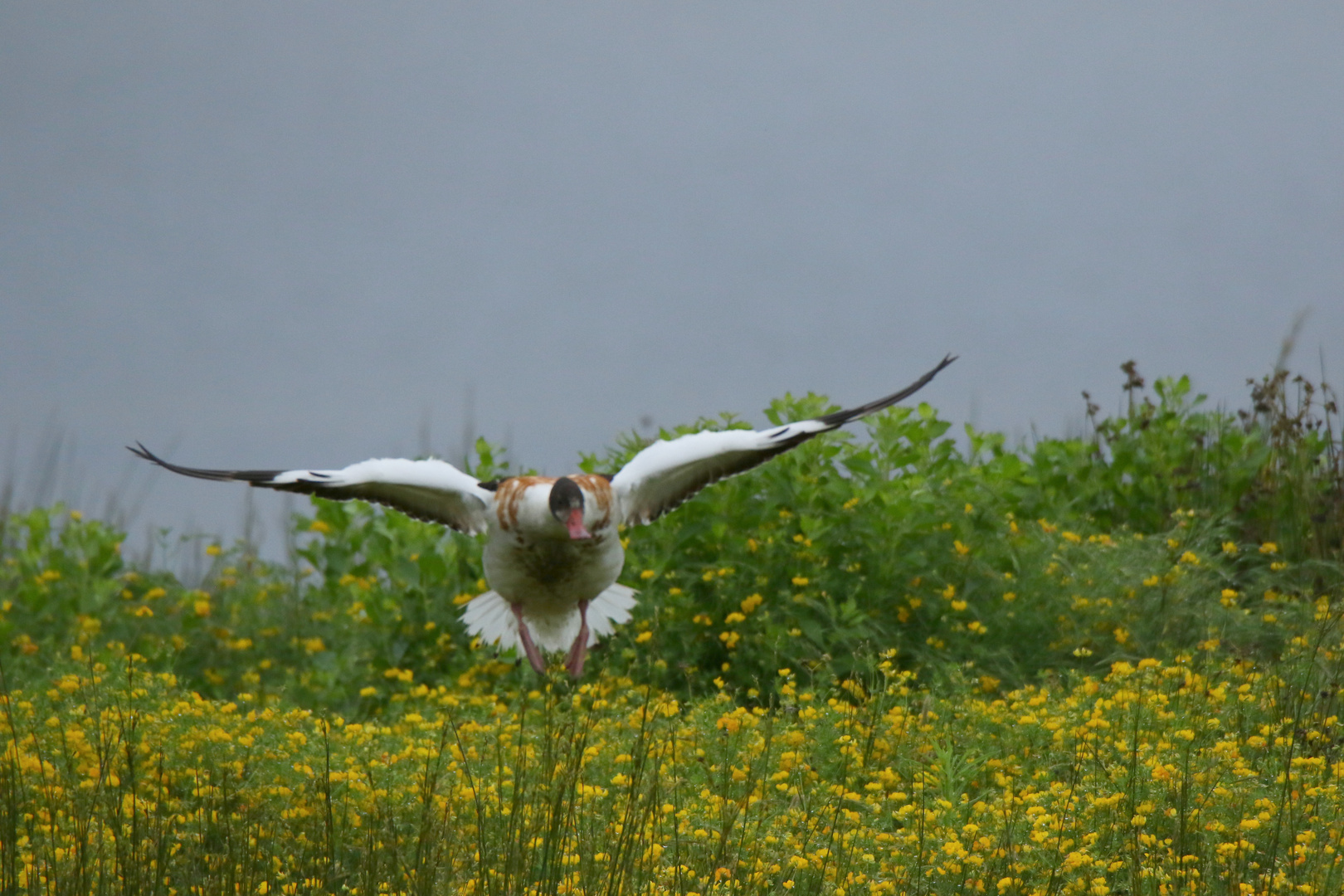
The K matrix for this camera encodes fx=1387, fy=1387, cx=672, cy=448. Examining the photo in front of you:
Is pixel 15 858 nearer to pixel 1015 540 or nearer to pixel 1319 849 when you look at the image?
pixel 1319 849

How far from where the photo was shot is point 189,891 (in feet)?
13.3

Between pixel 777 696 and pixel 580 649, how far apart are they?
1250mm

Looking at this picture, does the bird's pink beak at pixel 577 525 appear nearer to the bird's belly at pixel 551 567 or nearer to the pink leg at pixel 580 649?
the bird's belly at pixel 551 567

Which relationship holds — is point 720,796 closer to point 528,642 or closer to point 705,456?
point 705,456

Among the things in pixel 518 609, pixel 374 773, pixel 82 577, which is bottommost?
pixel 374 773

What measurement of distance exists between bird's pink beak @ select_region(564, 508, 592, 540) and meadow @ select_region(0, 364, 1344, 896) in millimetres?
724

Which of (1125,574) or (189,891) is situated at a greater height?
(1125,574)

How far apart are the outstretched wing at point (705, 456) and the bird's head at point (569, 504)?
347 millimetres

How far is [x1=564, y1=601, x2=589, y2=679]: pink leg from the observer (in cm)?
720

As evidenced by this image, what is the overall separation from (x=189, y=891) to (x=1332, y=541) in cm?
706

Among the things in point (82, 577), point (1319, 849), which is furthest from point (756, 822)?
point (82, 577)

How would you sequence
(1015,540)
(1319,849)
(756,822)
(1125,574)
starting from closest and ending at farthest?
(1319,849)
(756,822)
(1125,574)
(1015,540)

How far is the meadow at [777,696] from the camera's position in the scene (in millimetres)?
3793

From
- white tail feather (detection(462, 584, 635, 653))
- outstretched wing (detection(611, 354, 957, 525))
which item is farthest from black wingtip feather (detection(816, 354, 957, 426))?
white tail feather (detection(462, 584, 635, 653))
